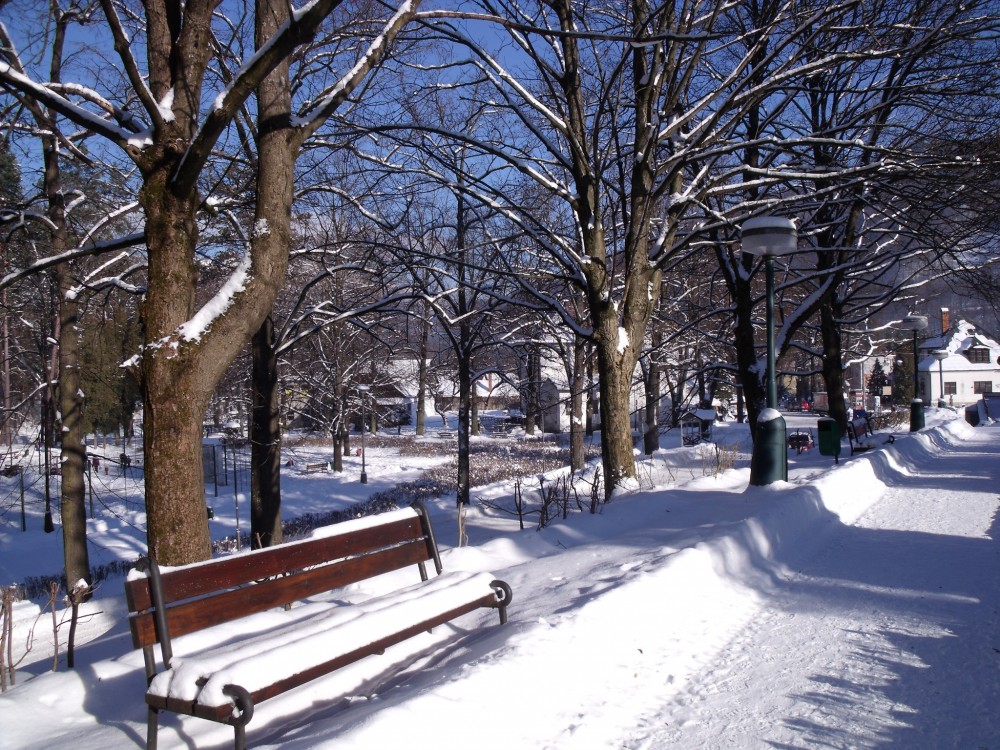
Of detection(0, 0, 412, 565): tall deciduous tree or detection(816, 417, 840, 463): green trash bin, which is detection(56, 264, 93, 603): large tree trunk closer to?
detection(0, 0, 412, 565): tall deciduous tree

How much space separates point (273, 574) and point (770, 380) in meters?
7.78

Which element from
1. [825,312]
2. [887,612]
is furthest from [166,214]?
[825,312]

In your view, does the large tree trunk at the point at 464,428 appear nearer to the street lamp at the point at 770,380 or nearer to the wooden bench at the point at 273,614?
the street lamp at the point at 770,380

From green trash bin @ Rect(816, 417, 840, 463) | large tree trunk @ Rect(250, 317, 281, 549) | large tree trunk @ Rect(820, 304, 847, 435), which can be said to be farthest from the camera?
large tree trunk @ Rect(820, 304, 847, 435)

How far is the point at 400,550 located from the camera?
558 centimetres

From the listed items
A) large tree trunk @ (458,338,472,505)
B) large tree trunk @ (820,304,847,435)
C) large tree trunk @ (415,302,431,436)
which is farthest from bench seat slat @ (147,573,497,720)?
large tree trunk @ (820,304,847,435)

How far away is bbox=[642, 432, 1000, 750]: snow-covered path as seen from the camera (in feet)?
11.8

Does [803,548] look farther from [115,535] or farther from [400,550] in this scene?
[115,535]

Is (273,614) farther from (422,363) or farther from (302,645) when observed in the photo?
(422,363)

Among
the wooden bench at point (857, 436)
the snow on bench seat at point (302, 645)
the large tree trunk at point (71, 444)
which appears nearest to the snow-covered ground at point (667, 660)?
the snow on bench seat at point (302, 645)

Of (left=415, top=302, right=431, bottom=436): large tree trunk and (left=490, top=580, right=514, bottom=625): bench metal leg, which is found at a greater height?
(left=415, top=302, right=431, bottom=436): large tree trunk

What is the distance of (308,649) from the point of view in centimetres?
362

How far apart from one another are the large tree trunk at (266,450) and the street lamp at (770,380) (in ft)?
22.6

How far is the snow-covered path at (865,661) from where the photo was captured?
11.8ft
